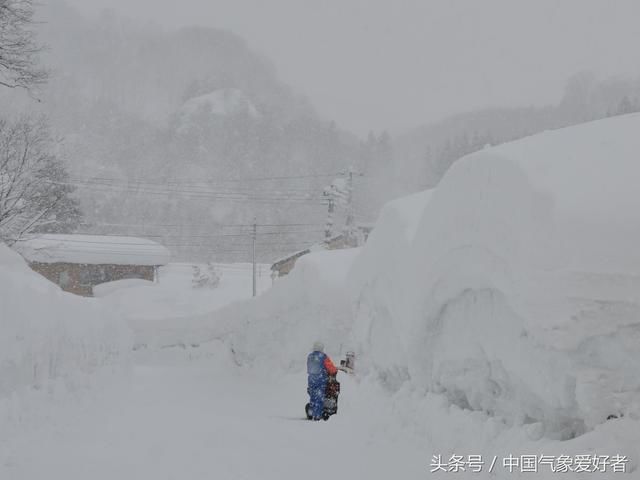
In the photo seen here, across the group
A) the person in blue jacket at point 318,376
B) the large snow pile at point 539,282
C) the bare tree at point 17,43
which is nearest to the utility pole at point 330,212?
the person in blue jacket at point 318,376

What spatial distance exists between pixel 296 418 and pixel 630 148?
7954mm

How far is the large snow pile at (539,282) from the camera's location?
4.49 metres

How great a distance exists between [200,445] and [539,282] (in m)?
4.83

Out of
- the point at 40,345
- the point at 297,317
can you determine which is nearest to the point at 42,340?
the point at 40,345

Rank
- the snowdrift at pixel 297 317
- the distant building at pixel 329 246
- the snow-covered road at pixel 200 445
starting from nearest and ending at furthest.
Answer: the snow-covered road at pixel 200 445, the snowdrift at pixel 297 317, the distant building at pixel 329 246

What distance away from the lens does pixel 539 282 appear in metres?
4.82

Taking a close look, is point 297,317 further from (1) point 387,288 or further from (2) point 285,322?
(1) point 387,288

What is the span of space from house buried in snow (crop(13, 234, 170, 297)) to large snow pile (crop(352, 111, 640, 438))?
3796cm

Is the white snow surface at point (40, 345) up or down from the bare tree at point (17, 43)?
down

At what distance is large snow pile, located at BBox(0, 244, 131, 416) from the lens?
269 inches

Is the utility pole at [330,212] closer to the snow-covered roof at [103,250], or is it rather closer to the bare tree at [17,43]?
the snow-covered roof at [103,250]

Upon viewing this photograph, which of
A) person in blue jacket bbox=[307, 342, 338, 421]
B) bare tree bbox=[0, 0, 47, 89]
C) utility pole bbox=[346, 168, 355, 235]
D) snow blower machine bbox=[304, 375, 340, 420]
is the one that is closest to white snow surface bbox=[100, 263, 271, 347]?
utility pole bbox=[346, 168, 355, 235]

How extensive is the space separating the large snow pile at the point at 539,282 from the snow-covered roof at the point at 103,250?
125 feet

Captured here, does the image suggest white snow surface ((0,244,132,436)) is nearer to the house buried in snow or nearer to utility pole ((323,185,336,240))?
utility pole ((323,185,336,240))
